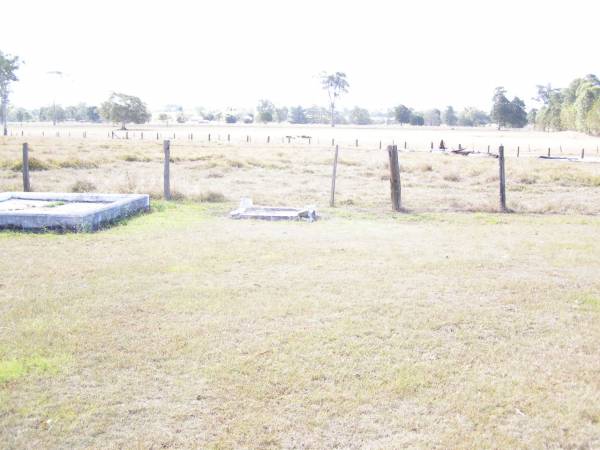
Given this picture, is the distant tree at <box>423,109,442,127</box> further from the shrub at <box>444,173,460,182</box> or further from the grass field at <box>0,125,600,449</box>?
the grass field at <box>0,125,600,449</box>

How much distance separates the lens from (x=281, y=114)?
506 ft

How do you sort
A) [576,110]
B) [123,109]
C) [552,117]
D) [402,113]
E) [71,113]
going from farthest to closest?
[71,113] → [402,113] → [123,109] → [552,117] → [576,110]

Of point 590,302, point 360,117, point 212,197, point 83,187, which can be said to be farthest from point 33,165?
point 360,117

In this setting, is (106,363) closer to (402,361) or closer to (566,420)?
(402,361)

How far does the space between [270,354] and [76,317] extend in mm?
2166

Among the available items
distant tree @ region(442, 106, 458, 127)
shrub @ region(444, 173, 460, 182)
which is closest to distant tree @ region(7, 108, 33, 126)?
distant tree @ region(442, 106, 458, 127)

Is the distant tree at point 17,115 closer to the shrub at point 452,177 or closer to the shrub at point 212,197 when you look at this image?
the shrub at point 452,177

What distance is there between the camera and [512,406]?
14.3 feet

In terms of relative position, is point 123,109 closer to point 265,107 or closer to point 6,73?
point 6,73

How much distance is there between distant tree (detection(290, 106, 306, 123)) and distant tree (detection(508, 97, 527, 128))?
62.3 meters

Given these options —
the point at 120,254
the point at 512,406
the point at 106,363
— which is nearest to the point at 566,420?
the point at 512,406

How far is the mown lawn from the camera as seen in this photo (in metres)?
4.07

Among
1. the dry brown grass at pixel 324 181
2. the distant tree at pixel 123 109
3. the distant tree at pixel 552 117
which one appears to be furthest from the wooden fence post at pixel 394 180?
the distant tree at pixel 123 109

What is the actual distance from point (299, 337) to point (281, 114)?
497 feet
